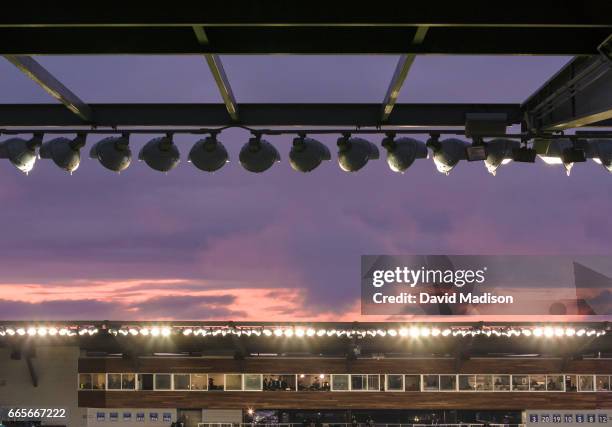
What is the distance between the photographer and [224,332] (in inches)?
796

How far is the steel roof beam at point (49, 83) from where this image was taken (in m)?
3.70

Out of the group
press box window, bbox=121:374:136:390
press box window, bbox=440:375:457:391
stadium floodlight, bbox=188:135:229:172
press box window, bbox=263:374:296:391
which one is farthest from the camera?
press box window, bbox=121:374:136:390

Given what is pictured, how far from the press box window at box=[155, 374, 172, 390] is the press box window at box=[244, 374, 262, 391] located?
2.47 meters

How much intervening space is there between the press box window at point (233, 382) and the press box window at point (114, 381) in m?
3.56

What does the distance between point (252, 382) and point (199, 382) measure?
1716mm

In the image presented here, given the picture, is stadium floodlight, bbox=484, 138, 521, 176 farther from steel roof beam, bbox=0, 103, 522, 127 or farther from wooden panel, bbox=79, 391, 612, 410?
wooden panel, bbox=79, 391, 612, 410

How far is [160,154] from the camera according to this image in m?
4.73

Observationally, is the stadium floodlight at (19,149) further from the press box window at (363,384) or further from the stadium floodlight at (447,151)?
the press box window at (363,384)

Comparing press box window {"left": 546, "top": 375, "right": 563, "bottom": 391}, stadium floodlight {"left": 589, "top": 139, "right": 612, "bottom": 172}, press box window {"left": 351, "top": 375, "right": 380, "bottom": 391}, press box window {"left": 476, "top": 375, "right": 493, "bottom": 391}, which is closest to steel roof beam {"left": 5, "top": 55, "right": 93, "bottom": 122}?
stadium floodlight {"left": 589, "top": 139, "right": 612, "bottom": 172}

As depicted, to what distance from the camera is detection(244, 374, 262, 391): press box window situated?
22312 mm
